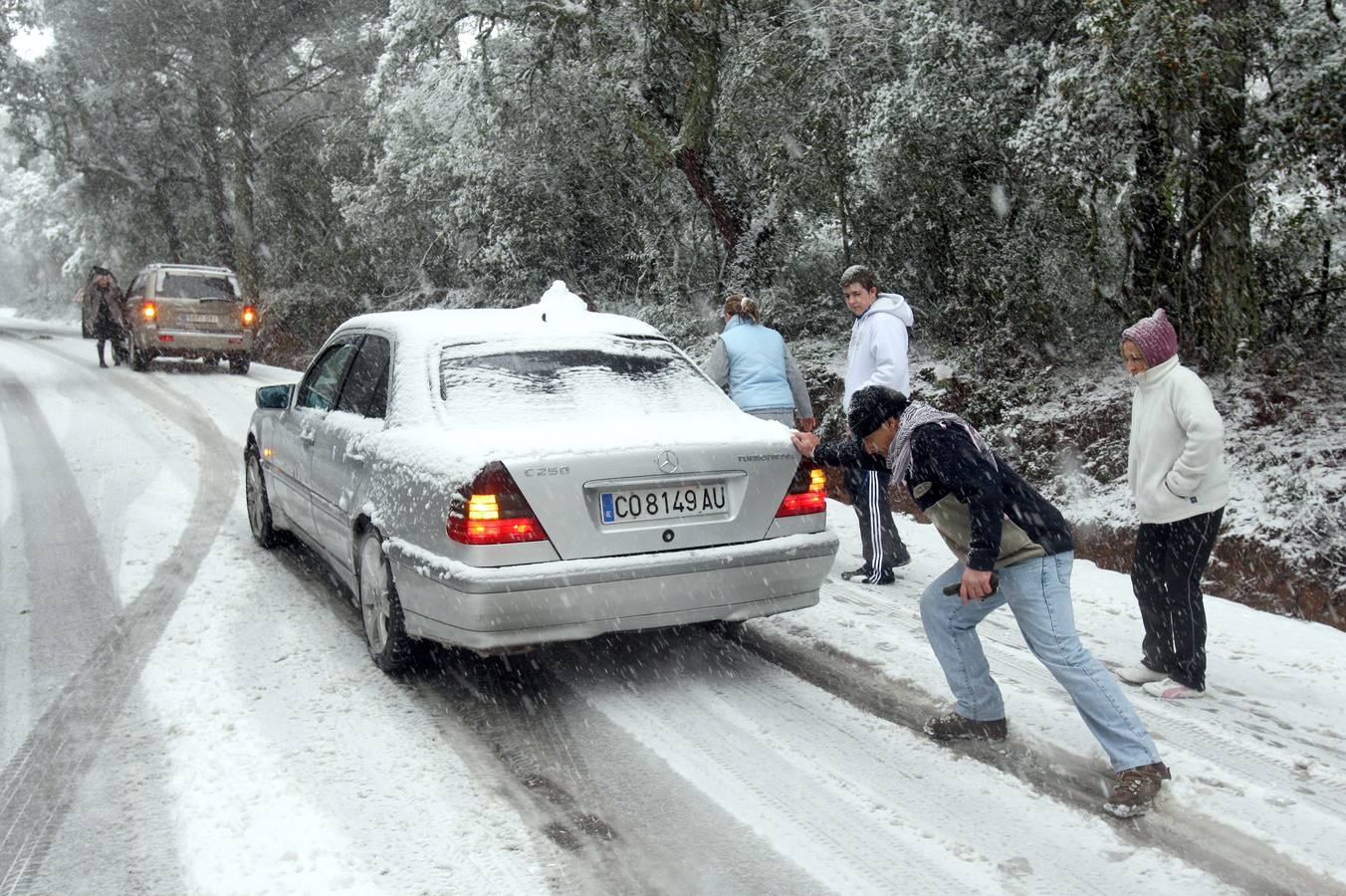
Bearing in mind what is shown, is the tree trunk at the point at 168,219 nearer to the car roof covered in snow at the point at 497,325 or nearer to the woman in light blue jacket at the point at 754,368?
the woman in light blue jacket at the point at 754,368

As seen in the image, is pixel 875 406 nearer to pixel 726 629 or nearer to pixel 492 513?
pixel 492 513

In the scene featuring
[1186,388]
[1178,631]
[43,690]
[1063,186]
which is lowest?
[43,690]

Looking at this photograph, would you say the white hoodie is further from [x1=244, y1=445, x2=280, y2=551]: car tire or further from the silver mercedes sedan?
[x1=244, y1=445, x2=280, y2=551]: car tire

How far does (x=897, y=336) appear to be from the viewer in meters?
5.91

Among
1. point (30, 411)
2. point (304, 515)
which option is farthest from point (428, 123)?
point (304, 515)

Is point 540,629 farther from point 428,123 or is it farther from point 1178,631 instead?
point 428,123

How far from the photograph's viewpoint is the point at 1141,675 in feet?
15.8

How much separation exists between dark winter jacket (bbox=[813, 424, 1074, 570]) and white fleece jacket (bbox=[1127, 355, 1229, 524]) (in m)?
1.03

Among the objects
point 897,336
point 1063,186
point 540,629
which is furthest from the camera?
point 1063,186

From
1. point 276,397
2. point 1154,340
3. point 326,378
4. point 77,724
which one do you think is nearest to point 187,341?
point 276,397

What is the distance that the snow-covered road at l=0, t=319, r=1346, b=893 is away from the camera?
3.13 metres

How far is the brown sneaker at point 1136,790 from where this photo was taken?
3.40 metres

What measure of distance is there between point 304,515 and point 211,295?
13722mm

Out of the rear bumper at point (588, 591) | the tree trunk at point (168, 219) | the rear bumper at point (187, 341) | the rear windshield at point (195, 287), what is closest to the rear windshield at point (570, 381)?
the rear bumper at point (588, 591)
